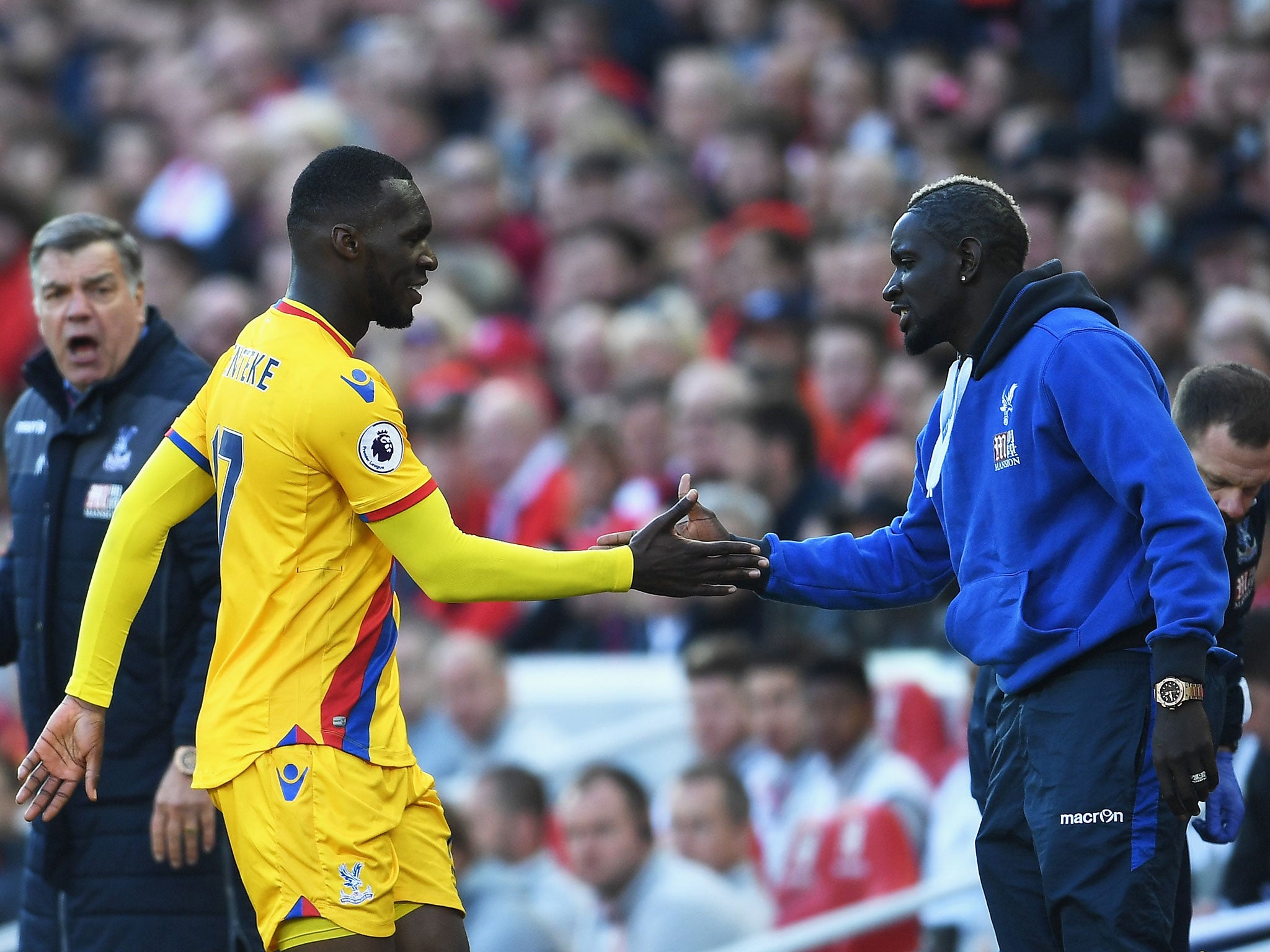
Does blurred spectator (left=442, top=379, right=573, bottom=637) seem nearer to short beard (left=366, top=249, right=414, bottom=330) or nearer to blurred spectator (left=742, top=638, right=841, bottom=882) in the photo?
blurred spectator (left=742, top=638, right=841, bottom=882)

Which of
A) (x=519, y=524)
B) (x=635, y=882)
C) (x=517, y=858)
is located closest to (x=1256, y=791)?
(x=635, y=882)

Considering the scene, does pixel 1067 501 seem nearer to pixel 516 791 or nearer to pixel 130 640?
pixel 130 640

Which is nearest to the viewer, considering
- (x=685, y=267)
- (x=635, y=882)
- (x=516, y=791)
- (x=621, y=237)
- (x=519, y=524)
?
(x=635, y=882)

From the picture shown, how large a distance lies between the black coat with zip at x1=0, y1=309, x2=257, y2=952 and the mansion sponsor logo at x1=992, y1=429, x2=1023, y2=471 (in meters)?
2.03

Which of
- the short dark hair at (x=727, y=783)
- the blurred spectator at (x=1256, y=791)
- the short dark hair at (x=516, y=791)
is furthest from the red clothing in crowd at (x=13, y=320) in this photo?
the blurred spectator at (x=1256, y=791)

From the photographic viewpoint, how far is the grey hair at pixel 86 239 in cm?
524

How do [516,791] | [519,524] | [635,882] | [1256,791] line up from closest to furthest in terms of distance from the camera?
[1256,791] → [635,882] → [516,791] → [519,524]

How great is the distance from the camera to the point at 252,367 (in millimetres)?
4082

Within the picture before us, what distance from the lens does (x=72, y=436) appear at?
202 inches

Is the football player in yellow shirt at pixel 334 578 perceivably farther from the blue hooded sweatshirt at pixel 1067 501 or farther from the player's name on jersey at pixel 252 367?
the blue hooded sweatshirt at pixel 1067 501

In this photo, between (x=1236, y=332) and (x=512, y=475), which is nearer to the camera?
(x=1236, y=332)

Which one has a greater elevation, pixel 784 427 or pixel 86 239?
pixel 86 239

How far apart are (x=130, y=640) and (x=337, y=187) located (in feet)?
5.08

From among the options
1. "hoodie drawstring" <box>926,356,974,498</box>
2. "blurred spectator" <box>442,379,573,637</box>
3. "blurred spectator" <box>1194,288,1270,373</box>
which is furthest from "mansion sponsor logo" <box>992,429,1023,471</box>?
"blurred spectator" <box>442,379,573,637</box>
